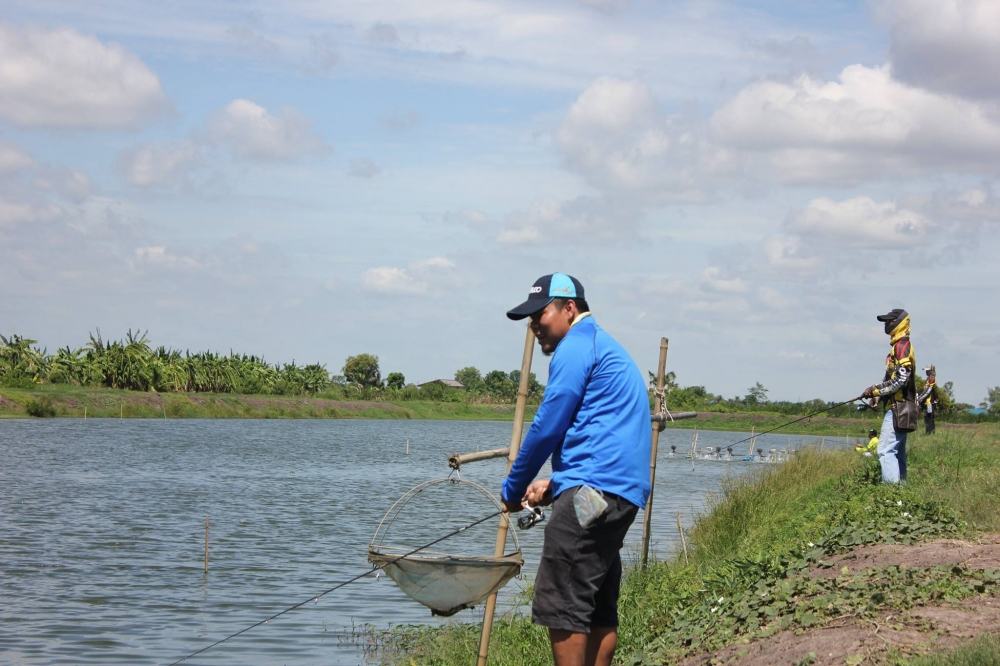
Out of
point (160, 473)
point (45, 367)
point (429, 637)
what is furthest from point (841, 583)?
point (45, 367)

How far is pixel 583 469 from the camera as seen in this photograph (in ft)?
19.2

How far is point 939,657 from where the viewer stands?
6.05 meters

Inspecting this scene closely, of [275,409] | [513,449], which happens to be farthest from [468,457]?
[275,409]

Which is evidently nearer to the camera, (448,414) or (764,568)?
(764,568)

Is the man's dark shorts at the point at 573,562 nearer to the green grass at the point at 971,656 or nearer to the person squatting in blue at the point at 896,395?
the green grass at the point at 971,656

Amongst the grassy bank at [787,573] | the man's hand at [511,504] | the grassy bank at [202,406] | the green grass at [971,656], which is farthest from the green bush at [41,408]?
the green grass at [971,656]

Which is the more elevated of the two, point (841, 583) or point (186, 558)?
point (841, 583)

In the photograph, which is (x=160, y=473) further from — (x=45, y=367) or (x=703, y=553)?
(x=45, y=367)

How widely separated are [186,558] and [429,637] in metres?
8.10

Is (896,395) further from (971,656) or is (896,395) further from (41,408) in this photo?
(41,408)

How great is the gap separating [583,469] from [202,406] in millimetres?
75898

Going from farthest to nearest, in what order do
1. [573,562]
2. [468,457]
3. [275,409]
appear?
[275,409] → [468,457] → [573,562]

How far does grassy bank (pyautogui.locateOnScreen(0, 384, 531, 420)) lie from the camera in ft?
220

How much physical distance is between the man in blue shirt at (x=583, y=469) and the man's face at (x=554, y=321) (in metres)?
0.12
